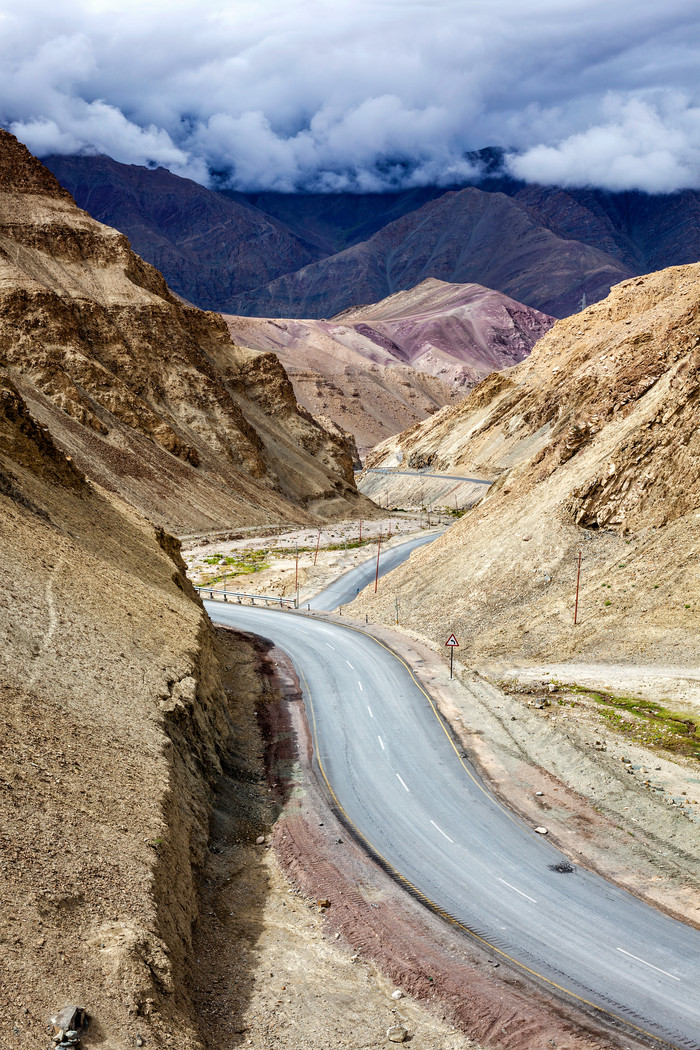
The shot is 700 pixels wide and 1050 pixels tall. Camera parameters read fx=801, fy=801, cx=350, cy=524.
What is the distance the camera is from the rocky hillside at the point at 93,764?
1131cm

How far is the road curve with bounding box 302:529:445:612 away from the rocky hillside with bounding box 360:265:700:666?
20.1 feet

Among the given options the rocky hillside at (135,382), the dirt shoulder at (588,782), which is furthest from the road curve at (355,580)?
the dirt shoulder at (588,782)

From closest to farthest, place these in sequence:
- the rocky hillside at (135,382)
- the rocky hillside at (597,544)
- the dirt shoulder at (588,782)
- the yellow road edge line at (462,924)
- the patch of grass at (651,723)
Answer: the yellow road edge line at (462,924)
the dirt shoulder at (588,782)
the patch of grass at (651,723)
the rocky hillside at (597,544)
the rocky hillside at (135,382)

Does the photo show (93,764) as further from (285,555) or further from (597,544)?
(285,555)

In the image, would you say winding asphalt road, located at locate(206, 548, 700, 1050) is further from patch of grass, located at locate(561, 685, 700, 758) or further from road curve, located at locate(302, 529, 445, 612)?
road curve, located at locate(302, 529, 445, 612)

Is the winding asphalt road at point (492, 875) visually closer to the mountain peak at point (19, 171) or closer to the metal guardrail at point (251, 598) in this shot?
the metal guardrail at point (251, 598)

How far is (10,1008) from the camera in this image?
33.4 ft

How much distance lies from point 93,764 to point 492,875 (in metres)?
9.35

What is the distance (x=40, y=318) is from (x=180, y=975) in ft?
296

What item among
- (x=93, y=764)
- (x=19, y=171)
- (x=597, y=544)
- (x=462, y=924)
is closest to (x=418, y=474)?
(x=19, y=171)

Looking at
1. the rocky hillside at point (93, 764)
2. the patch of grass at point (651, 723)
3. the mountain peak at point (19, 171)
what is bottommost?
the patch of grass at point (651, 723)

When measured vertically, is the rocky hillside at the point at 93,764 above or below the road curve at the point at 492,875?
above

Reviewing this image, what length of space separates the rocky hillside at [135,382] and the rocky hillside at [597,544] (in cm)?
4450

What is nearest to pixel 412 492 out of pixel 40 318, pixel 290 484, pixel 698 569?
pixel 290 484
